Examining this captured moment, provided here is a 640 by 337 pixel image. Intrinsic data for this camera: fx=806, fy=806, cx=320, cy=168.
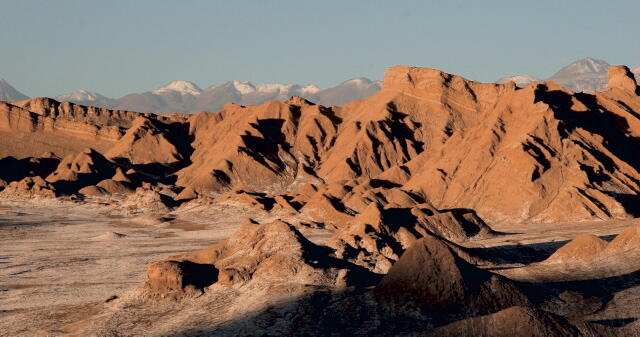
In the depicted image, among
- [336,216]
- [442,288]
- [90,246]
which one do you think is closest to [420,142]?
[336,216]

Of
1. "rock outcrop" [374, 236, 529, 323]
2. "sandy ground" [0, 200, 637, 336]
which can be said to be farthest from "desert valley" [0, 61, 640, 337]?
"sandy ground" [0, 200, 637, 336]

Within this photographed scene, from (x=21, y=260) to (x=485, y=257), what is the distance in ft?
118

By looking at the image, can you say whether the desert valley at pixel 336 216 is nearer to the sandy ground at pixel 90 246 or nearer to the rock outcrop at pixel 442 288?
the rock outcrop at pixel 442 288

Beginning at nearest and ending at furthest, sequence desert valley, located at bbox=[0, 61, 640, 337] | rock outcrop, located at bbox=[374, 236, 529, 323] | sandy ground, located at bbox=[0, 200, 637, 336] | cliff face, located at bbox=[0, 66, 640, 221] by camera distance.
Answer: rock outcrop, located at bbox=[374, 236, 529, 323]
desert valley, located at bbox=[0, 61, 640, 337]
sandy ground, located at bbox=[0, 200, 637, 336]
cliff face, located at bbox=[0, 66, 640, 221]

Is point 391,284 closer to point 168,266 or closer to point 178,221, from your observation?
point 168,266

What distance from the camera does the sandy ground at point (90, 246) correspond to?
4588 cm

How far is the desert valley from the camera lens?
39469 millimetres

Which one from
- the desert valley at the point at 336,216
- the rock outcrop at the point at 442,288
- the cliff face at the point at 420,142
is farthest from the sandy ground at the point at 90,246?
the rock outcrop at the point at 442,288

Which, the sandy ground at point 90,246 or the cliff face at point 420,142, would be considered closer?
the sandy ground at point 90,246

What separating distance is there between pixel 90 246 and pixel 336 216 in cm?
2467

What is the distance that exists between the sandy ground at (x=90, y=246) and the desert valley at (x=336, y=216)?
0.30 metres

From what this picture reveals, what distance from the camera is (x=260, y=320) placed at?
38.4 m

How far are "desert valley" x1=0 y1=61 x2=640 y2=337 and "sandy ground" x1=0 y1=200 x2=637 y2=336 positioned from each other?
0.99 ft

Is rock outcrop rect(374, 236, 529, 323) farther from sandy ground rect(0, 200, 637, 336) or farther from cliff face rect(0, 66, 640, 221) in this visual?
cliff face rect(0, 66, 640, 221)
